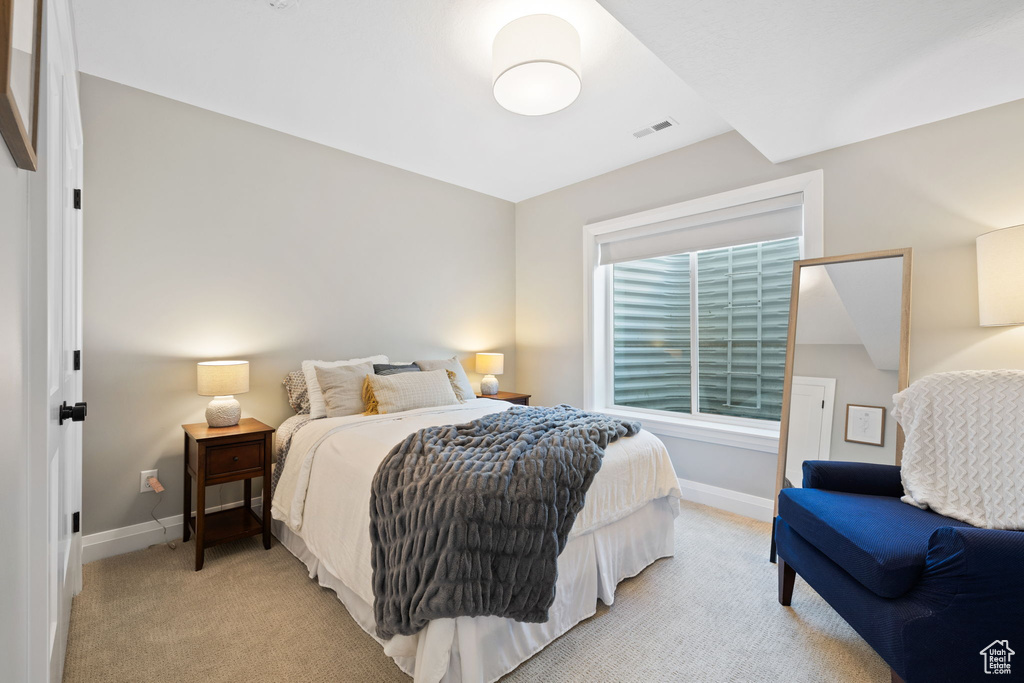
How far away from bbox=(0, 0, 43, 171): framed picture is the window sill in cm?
352

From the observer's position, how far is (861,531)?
1.65 metres

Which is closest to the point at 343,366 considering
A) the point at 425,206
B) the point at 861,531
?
the point at 425,206

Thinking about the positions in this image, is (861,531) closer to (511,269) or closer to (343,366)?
(343,366)

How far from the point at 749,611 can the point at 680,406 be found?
6.03 feet

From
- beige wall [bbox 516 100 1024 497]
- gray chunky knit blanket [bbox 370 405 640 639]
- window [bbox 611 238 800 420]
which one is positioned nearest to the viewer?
gray chunky knit blanket [bbox 370 405 640 639]

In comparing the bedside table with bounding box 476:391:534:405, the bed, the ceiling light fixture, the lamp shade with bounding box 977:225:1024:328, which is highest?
the ceiling light fixture

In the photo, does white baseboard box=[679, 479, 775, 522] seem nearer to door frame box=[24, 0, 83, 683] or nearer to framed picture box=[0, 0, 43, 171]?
door frame box=[24, 0, 83, 683]

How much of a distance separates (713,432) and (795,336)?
2.99 feet

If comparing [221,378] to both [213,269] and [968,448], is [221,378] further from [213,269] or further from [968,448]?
[968,448]

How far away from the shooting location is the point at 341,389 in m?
2.97

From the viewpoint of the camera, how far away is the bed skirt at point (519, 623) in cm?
152

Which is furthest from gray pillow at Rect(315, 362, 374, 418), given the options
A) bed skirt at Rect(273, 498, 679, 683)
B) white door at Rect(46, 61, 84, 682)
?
white door at Rect(46, 61, 84, 682)

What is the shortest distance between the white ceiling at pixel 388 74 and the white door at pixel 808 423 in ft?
5.86

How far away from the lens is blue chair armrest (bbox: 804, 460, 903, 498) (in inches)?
80.7
